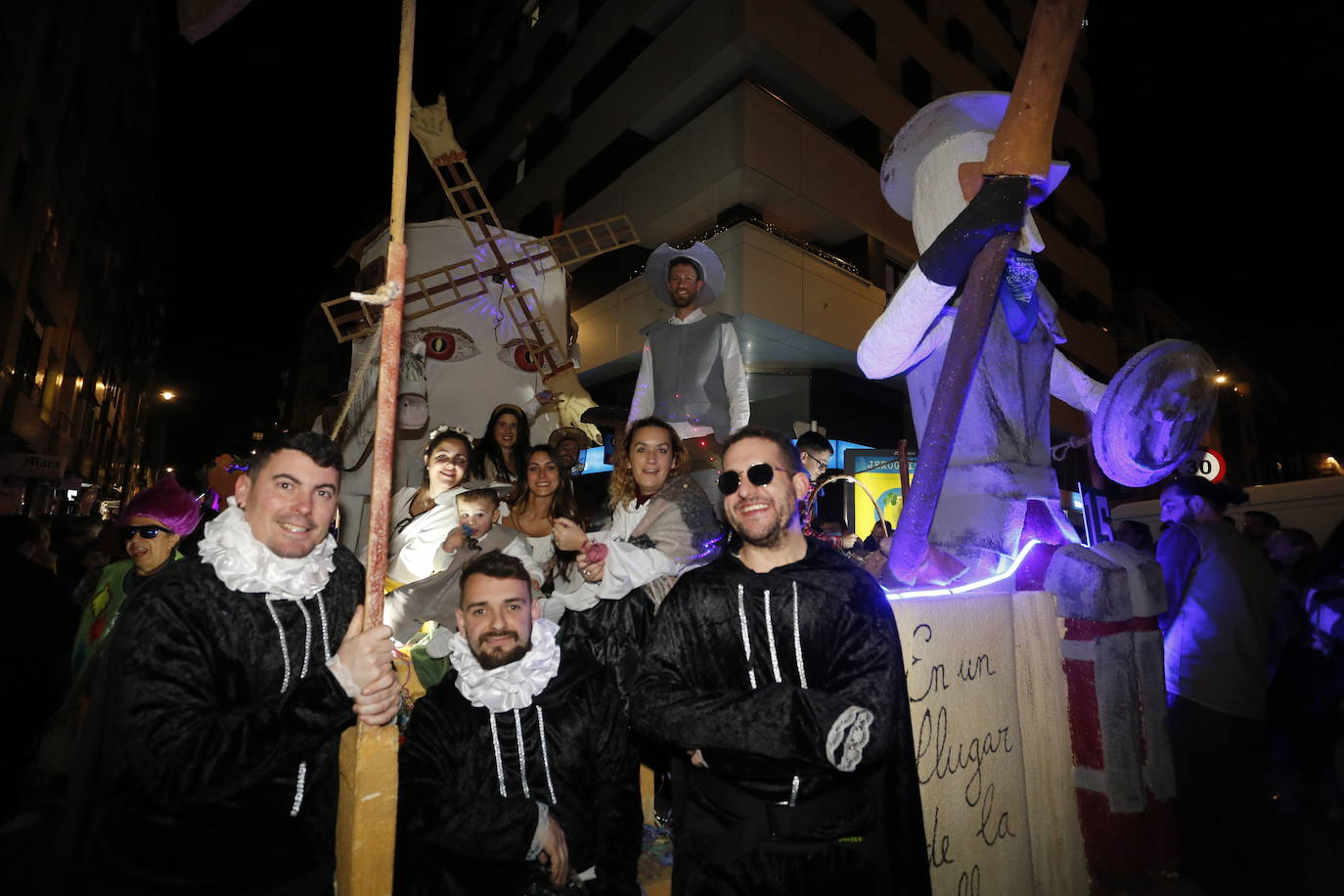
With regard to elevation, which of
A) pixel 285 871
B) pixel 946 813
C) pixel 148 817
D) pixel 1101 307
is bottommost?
pixel 946 813

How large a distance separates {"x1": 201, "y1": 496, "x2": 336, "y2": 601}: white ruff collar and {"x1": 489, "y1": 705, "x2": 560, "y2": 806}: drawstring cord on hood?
0.87m

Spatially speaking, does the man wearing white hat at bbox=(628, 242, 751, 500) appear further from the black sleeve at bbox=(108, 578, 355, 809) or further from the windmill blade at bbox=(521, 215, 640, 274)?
the windmill blade at bbox=(521, 215, 640, 274)

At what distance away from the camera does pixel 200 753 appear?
1.70 m

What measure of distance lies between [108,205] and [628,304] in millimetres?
22586

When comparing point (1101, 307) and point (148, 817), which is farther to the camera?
point (1101, 307)

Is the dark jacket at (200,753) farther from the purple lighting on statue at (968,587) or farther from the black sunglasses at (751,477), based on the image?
the purple lighting on statue at (968,587)

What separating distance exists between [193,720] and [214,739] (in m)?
0.08

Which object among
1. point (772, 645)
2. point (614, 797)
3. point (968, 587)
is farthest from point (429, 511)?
point (968, 587)

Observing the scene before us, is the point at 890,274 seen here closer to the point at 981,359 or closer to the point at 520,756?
the point at 981,359

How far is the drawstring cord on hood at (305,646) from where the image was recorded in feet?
6.32

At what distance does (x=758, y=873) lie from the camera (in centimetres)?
200

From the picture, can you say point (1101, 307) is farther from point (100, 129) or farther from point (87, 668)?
point (100, 129)

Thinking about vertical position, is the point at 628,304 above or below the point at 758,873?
above

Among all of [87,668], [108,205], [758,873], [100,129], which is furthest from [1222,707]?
[108,205]
